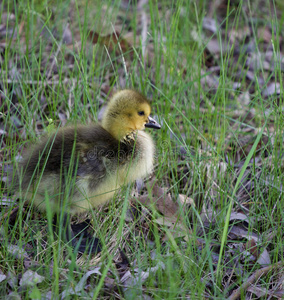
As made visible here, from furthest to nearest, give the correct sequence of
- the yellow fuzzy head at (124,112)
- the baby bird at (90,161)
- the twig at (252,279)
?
the yellow fuzzy head at (124,112)
the baby bird at (90,161)
the twig at (252,279)

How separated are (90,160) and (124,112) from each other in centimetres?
41

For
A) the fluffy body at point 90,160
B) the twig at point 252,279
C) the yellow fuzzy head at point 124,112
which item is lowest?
the twig at point 252,279

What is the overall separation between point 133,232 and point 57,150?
0.72 m

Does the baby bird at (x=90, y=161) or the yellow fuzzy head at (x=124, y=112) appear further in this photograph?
the yellow fuzzy head at (x=124, y=112)

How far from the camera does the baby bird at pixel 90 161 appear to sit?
260 centimetres

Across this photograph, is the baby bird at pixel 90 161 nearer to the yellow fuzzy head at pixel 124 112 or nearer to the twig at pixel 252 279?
the yellow fuzzy head at pixel 124 112

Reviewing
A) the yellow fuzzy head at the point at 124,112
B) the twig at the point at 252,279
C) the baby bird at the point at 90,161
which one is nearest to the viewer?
the twig at the point at 252,279

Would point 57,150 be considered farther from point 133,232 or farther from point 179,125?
point 179,125

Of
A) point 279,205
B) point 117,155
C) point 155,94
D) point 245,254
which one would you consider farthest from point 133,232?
point 155,94

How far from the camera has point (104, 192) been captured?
270 centimetres

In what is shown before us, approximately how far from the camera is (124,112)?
2844mm

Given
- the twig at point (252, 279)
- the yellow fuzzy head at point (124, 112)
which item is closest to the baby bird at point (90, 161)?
the yellow fuzzy head at point (124, 112)

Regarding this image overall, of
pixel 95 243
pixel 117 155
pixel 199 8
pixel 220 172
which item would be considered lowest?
pixel 95 243

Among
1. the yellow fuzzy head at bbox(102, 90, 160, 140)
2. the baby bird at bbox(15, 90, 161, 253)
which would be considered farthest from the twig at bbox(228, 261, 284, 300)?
the yellow fuzzy head at bbox(102, 90, 160, 140)
